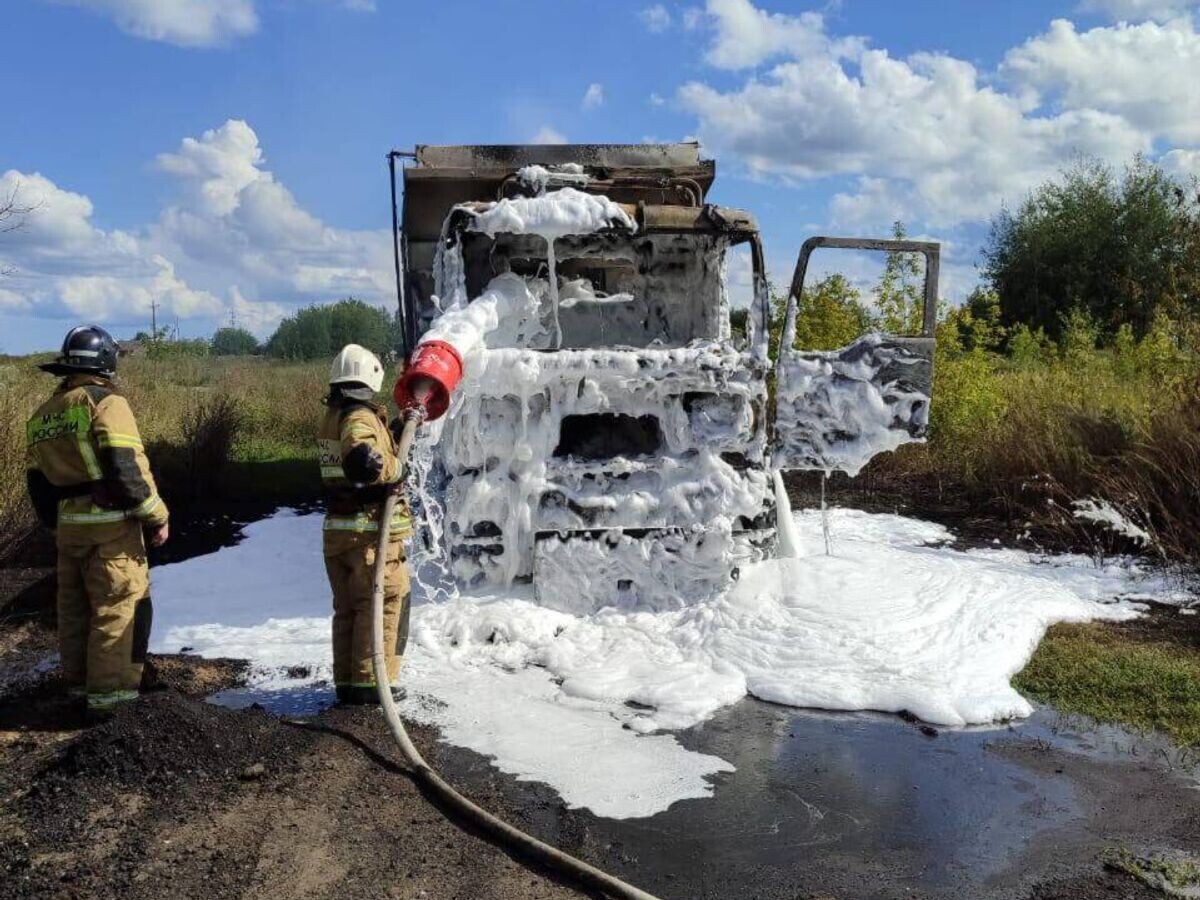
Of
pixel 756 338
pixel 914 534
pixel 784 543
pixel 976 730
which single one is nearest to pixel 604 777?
pixel 976 730

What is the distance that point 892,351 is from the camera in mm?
5516

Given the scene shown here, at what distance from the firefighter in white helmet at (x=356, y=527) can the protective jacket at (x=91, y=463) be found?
2.59 feet

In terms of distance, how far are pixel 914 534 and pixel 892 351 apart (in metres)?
2.72

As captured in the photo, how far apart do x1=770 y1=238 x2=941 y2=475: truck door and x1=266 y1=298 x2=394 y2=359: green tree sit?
102ft

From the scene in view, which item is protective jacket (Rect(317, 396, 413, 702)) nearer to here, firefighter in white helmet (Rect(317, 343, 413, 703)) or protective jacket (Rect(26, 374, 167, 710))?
firefighter in white helmet (Rect(317, 343, 413, 703))

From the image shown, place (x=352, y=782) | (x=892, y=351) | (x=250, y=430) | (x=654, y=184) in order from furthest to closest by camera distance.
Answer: (x=250, y=430) < (x=654, y=184) < (x=892, y=351) < (x=352, y=782)

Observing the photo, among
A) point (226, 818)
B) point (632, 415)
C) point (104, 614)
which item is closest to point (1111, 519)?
point (632, 415)

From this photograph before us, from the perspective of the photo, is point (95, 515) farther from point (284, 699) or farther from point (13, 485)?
point (13, 485)

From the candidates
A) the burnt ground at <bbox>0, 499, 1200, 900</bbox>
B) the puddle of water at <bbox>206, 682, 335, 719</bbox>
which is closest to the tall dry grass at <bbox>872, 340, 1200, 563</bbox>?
the burnt ground at <bbox>0, 499, 1200, 900</bbox>

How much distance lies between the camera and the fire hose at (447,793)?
9.66ft

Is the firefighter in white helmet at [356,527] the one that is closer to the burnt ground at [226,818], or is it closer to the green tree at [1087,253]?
the burnt ground at [226,818]

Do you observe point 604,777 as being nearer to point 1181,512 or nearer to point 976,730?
point 976,730

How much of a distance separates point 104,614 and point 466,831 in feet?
6.56

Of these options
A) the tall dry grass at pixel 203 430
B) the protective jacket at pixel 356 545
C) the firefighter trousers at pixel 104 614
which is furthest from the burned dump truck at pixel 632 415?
the tall dry grass at pixel 203 430
